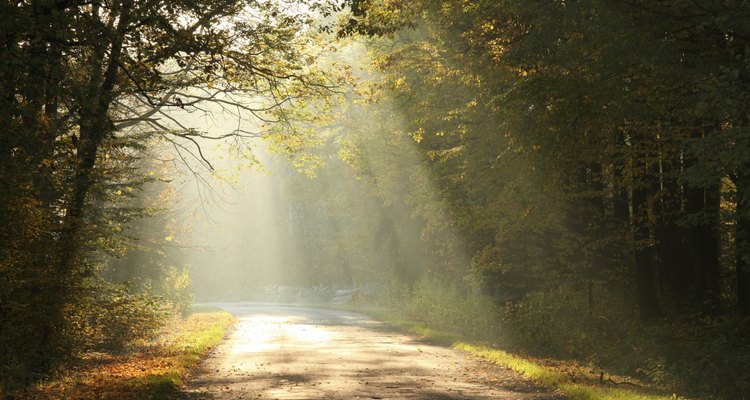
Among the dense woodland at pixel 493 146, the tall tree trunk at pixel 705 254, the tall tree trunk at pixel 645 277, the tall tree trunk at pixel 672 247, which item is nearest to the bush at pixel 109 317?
the dense woodland at pixel 493 146

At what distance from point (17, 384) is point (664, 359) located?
41.5ft

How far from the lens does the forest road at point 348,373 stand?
12117mm

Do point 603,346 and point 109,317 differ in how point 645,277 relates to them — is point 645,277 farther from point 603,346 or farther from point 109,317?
point 109,317

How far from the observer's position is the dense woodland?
1124 cm

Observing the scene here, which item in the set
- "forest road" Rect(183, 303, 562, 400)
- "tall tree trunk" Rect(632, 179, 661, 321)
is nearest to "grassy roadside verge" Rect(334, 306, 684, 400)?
"forest road" Rect(183, 303, 562, 400)

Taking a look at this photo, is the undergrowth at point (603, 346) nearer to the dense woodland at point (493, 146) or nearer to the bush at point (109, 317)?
the dense woodland at point (493, 146)

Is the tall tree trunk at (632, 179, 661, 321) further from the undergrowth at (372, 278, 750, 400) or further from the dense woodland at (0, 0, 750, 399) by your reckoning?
the undergrowth at (372, 278, 750, 400)

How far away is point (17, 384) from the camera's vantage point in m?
13.1

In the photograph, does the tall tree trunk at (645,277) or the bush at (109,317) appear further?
the tall tree trunk at (645,277)

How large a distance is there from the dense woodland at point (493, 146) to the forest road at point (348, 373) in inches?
117

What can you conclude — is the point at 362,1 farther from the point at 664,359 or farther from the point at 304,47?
the point at 664,359

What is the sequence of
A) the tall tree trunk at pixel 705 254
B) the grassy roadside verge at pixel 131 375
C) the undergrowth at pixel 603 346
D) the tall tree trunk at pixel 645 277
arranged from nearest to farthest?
the grassy roadside verge at pixel 131 375
the undergrowth at pixel 603 346
the tall tree trunk at pixel 705 254
the tall tree trunk at pixel 645 277

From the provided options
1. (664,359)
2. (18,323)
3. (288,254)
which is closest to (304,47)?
(18,323)

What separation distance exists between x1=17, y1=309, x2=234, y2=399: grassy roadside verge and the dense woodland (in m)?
0.71
